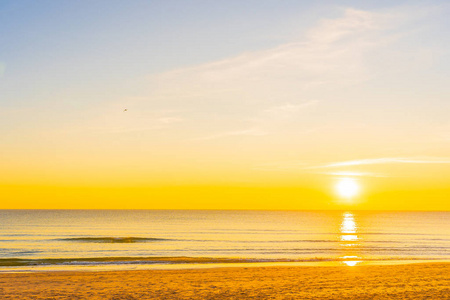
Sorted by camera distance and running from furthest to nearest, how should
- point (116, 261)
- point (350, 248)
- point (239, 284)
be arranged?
point (350, 248) < point (116, 261) < point (239, 284)

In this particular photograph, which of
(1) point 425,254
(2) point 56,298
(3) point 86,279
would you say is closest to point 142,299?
(2) point 56,298

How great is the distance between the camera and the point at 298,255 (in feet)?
149

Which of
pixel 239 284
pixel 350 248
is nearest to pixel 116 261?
pixel 239 284

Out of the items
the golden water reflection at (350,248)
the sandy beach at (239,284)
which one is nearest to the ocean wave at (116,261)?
the golden water reflection at (350,248)

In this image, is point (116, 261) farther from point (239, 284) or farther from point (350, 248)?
point (350, 248)

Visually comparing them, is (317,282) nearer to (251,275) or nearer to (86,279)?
(251,275)

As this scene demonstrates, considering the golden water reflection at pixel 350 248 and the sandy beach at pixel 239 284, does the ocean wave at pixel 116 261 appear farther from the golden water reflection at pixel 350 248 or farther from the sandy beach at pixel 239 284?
the sandy beach at pixel 239 284

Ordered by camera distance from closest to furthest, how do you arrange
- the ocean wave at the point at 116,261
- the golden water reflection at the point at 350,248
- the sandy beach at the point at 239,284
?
Result: the sandy beach at the point at 239,284 < the ocean wave at the point at 116,261 < the golden water reflection at the point at 350,248

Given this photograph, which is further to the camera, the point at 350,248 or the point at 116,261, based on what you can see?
the point at 350,248

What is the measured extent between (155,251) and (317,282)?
2842cm

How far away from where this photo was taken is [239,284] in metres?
23.0

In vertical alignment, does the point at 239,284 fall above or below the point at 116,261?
below

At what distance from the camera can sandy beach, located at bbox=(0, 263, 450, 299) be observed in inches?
778

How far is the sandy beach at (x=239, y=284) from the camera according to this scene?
19766 mm
